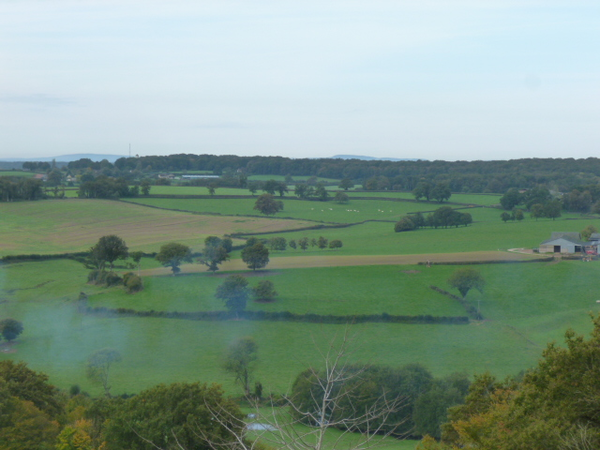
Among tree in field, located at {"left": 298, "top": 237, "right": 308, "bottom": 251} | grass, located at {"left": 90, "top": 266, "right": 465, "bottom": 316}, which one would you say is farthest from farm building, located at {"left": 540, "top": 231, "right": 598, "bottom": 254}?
tree in field, located at {"left": 298, "top": 237, "right": 308, "bottom": 251}

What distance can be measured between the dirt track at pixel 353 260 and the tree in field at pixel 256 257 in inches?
66.0

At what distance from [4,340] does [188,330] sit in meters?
10.4

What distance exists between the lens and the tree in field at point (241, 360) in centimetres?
2905

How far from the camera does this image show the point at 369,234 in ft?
227

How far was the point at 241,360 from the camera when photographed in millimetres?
29359

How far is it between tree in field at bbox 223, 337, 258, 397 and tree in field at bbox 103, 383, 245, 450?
34.0ft

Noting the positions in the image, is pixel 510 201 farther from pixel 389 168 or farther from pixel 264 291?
pixel 389 168

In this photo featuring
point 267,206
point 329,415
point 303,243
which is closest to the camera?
point 329,415

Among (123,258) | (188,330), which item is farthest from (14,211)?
(188,330)

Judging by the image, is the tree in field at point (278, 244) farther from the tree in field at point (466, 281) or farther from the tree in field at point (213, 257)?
the tree in field at point (466, 281)

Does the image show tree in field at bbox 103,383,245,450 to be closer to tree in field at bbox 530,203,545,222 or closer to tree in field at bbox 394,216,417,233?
tree in field at bbox 394,216,417,233

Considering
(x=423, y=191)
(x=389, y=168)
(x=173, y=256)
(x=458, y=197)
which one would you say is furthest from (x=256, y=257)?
(x=389, y=168)

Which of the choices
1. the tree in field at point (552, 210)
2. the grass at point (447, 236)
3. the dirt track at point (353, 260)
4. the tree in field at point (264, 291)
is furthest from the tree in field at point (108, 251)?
the tree in field at point (552, 210)

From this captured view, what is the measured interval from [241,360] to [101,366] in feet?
21.9
